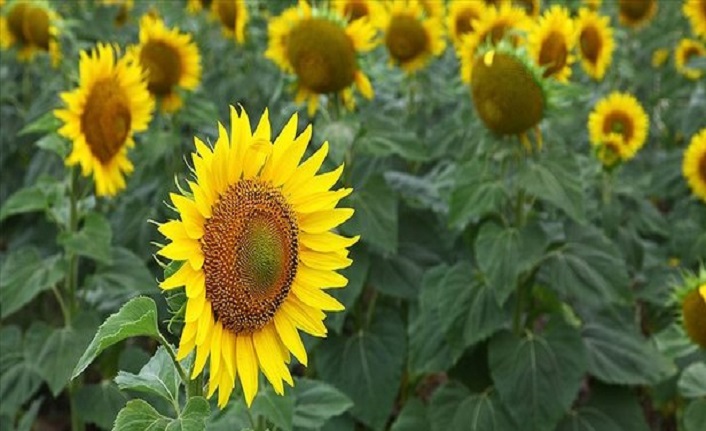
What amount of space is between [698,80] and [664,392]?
1947 millimetres

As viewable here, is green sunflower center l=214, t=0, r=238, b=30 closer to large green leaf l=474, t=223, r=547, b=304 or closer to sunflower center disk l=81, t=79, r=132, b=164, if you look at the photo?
sunflower center disk l=81, t=79, r=132, b=164

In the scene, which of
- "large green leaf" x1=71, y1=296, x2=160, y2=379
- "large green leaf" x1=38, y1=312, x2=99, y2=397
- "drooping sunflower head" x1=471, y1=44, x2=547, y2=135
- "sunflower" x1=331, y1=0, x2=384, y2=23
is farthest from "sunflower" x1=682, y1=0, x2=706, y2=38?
"large green leaf" x1=71, y1=296, x2=160, y2=379

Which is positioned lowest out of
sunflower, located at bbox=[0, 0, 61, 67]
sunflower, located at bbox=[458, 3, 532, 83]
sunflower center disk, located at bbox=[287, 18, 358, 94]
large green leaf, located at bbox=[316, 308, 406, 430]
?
large green leaf, located at bbox=[316, 308, 406, 430]

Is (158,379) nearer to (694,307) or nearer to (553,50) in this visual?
(694,307)

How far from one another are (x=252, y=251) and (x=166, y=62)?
1968 millimetres

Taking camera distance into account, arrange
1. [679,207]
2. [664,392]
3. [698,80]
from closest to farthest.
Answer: [664,392] < [679,207] < [698,80]

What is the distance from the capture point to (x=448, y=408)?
9.07 ft

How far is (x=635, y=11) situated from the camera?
474 centimetres

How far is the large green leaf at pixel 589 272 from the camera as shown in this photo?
2.72 metres

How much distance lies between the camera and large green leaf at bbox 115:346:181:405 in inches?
60.7

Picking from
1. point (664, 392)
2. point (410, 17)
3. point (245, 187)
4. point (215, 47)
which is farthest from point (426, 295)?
point (215, 47)

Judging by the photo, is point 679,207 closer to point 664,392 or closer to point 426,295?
point 664,392

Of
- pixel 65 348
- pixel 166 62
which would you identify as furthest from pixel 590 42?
pixel 65 348

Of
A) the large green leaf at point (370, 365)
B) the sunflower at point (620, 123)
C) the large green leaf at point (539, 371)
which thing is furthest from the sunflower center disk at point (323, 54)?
the sunflower at point (620, 123)
